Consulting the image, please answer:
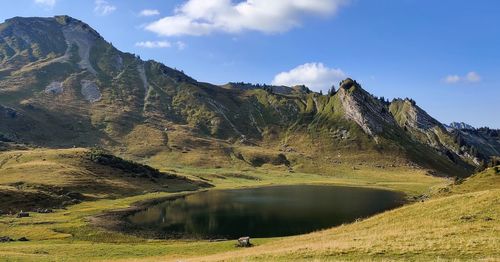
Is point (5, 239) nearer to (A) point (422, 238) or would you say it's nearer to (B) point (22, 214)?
(B) point (22, 214)

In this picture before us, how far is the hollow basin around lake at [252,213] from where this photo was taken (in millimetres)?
88894

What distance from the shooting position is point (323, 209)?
121 m

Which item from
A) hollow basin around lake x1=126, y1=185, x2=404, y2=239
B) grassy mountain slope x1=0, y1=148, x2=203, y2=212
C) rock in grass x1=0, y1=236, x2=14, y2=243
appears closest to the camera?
rock in grass x1=0, y1=236, x2=14, y2=243

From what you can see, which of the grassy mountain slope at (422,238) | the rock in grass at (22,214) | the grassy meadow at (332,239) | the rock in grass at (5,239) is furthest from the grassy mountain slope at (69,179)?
the grassy mountain slope at (422,238)

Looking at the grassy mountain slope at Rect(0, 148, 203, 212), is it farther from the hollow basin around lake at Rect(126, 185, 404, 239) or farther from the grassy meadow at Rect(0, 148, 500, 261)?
the hollow basin around lake at Rect(126, 185, 404, 239)

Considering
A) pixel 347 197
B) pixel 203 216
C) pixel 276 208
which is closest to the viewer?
pixel 203 216

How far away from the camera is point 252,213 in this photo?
Answer: 11281cm

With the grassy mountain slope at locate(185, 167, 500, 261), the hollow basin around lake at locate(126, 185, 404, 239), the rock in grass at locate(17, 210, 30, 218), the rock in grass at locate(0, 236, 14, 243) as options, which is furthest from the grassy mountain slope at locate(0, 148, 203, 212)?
the grassy mountain slope at locate(185, 167, 500, 261)

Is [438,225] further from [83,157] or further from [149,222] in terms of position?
[83,157]

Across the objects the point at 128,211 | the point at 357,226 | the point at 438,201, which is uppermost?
the point at 438,201

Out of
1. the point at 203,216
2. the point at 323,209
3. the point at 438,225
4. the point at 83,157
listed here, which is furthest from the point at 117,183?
the point at 438,225

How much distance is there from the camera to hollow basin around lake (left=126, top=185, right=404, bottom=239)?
292 ft

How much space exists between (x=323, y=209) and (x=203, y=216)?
115ft

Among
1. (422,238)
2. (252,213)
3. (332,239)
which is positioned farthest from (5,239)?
(422,238)
